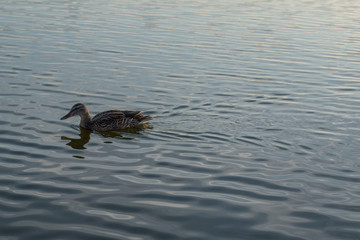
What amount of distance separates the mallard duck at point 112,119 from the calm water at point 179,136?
0.29 meters

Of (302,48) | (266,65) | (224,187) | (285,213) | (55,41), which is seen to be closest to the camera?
(285,213)

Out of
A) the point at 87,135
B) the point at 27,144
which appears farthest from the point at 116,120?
the point at 27,144

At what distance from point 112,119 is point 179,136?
167 centimetres

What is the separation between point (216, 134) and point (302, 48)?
42.4 ft

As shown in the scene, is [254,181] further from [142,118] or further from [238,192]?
[142,118]

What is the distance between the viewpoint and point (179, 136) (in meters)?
11.6

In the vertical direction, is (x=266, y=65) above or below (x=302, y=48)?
below

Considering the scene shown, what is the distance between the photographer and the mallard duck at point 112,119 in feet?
40.1

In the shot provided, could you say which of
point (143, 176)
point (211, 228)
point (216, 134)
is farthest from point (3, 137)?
point (211, 228)

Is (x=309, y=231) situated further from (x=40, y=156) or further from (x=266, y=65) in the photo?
(x=266, y=65)

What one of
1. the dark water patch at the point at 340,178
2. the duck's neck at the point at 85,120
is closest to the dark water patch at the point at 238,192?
the dark water patch at the point at 340,178

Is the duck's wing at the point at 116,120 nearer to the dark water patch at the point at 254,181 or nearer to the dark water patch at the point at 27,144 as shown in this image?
the dark water patch at the point at 27,144

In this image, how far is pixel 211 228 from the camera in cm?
750

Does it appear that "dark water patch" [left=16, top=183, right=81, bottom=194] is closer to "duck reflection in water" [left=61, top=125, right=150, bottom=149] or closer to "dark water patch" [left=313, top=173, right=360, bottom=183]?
"duck reflection in water" [left=61, top=125, right=150, bottom=149]
